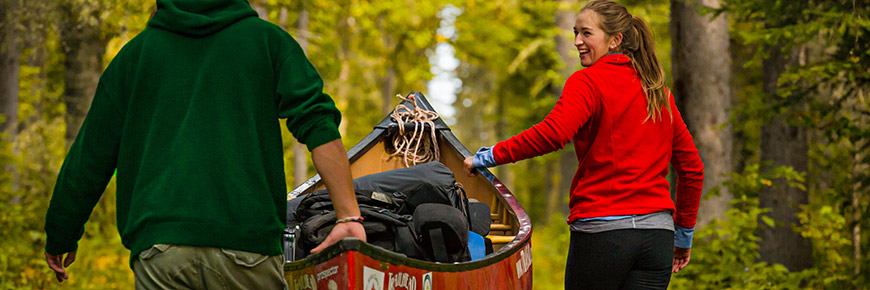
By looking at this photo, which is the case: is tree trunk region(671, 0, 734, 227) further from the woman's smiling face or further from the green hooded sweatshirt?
the green hooded sweatshirt

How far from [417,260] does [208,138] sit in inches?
56.0

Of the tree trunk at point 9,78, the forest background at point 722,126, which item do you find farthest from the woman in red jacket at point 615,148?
the tree trunk at point 9,78

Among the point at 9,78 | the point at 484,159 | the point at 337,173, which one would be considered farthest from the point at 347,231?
the point at 9,78

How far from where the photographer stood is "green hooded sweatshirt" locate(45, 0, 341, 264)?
8.65 feet

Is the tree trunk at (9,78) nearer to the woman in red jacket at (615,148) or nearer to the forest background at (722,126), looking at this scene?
the forest background at (722,126)

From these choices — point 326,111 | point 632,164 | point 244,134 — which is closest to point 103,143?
point 244,134

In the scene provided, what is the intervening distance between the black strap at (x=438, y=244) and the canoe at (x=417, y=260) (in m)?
0.10

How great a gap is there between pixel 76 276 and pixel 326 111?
7447 millimetres

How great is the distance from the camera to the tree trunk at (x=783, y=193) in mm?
10172

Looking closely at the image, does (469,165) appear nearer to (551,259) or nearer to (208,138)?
(208,138)

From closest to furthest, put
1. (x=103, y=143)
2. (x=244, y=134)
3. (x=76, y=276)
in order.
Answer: (x=244, y=134)
(x=103, y=143)
(x=76, y=276)

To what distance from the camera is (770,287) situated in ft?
25.7

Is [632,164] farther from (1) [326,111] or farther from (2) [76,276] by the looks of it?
(2) [76,276]

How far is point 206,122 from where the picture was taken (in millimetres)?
2656
